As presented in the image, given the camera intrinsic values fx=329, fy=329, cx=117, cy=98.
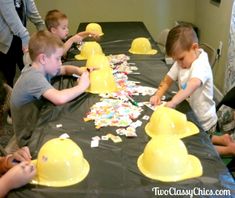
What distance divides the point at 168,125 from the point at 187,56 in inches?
22.4

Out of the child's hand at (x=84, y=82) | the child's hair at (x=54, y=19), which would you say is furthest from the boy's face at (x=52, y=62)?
the child's hair at (x=54, y=19)

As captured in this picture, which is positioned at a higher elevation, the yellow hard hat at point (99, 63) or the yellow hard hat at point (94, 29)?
the yellow hard hat at point (99, 63)

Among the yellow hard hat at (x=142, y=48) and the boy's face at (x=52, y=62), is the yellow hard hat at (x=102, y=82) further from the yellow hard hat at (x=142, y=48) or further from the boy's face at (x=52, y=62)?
the yellow hard hat at (x=142, y=48)

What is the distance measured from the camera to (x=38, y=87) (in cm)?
167

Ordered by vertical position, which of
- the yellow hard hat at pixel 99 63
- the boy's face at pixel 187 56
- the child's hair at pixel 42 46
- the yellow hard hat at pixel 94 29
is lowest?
the yellow hard hat at pixel 94 29

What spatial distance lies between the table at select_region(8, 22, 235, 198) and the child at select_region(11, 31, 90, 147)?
2.0 inches

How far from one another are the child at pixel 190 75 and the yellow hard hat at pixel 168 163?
486 mm

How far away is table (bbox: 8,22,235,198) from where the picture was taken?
1029 millimetres

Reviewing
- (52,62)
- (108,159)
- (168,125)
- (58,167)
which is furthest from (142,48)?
(58,167)

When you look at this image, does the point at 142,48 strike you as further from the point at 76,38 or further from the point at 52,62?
the point at 52,62

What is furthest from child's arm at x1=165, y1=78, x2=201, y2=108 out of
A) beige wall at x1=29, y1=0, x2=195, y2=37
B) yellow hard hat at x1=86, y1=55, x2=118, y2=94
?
beige wall at x1=29, y1=0, x2=195, y2=37

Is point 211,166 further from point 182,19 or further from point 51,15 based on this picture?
point 182,19

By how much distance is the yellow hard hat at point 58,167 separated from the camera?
1085 millimetres

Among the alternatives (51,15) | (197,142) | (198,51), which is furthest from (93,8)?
(197,142)
